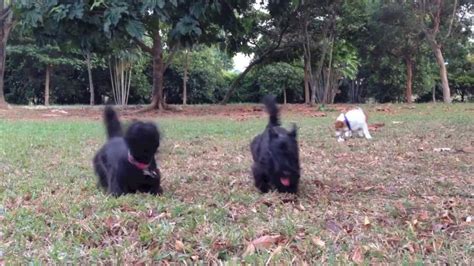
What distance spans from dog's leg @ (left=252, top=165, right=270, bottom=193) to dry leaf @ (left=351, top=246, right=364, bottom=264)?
144cm

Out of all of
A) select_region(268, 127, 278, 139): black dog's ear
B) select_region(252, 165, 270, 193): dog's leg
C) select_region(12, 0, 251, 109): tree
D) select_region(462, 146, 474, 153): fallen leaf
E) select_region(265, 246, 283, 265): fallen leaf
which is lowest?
select_region(265, 246, 283, 265): fallen leaf

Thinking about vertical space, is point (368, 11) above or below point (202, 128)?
above

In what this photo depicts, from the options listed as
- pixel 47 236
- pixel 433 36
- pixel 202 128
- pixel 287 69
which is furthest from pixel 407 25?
pixel 47 236

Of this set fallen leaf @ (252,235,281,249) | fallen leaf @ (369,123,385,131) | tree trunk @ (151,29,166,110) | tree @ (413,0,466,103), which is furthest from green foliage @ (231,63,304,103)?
fallen leaf @ (252,235,281,249)

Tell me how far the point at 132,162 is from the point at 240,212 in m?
0.82

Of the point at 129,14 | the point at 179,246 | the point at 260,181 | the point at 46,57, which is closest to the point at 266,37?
the point at 129,14

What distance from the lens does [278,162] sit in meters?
3.80

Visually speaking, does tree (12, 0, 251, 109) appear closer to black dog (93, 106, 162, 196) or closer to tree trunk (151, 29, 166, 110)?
tree trunk (151, 29, 166, 110)

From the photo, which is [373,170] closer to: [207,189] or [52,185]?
[207,189]

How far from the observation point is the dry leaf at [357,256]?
2.43m

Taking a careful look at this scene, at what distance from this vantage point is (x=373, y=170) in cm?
494

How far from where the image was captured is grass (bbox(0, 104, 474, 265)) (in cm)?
254

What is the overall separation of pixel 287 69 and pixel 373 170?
62.5 feet

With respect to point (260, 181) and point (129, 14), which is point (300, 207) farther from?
point (129, 14)
